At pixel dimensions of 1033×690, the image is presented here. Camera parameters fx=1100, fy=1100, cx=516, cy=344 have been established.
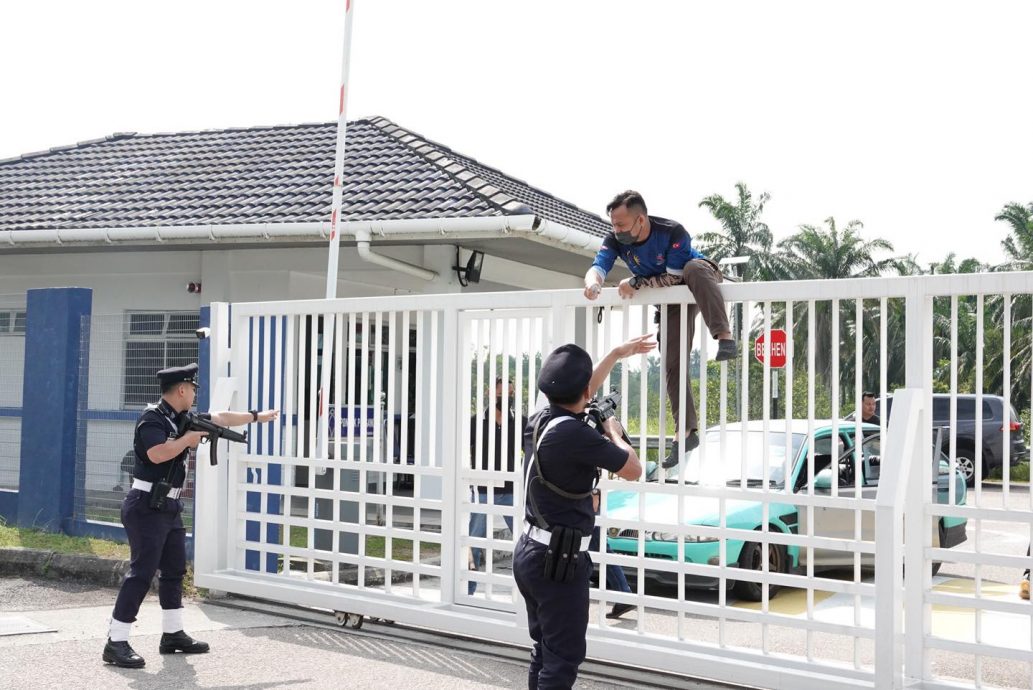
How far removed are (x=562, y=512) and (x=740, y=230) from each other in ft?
151

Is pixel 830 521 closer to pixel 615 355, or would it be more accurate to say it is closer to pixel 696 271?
pixel 696 271

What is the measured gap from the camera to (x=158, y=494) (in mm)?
6777

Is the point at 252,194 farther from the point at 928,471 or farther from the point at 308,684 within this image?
the point at 928,471

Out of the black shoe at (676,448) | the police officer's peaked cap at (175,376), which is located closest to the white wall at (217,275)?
the police officer's peaked cap at (175,376)

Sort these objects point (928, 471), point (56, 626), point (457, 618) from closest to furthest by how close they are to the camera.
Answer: point (928, 471)
point (457, 618)
point (56, 626)

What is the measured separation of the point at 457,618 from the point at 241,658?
54.9 inches

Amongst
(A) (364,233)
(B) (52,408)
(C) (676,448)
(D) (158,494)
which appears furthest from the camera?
(A) (364,233)

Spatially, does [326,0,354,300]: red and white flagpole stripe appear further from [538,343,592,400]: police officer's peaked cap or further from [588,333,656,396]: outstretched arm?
[538,343,592,400]: police officer's peaked cap

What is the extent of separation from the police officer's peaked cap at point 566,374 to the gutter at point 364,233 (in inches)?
274

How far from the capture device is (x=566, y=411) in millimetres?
4945

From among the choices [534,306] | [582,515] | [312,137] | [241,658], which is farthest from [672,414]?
[312,137]

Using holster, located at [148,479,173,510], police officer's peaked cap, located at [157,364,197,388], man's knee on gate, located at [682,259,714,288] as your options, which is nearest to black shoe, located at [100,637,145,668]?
holster, located at [148,479,173,510]

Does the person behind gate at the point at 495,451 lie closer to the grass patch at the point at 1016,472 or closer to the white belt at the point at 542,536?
the white belt at the point at 542,536

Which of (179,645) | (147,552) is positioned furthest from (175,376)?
(179,645)
